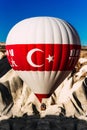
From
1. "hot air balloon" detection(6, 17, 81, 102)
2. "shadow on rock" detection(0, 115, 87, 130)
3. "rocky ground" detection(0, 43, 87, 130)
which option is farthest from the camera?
"rocky ground" detection(0, 43, 87, 130)

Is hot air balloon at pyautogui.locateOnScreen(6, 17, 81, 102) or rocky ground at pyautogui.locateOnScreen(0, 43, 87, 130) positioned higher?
hot air balloon at pyautogui.locateOnScreen(6, 17, 81, 102)

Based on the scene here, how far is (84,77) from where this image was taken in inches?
2616

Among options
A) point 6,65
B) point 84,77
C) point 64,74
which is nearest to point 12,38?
point 64,74

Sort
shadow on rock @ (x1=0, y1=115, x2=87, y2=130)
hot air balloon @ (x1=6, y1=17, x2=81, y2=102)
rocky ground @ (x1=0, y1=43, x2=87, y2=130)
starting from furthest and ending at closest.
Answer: rocky ground @ (x1=0, y1=43, x2=87, y2=130) < shadow on rock @ (x1=0, y1=115, x2=87, y2=130) < hot air balloon @ (x1=6, y1=17, x2=81, y2=102)

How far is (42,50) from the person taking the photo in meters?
38.6

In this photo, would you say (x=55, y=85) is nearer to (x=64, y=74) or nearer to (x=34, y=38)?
(x=64, y=74)

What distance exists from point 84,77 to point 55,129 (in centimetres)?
1705

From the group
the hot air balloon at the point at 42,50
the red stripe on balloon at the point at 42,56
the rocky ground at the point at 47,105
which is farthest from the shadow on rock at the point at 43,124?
the red stripe on balloon at the point at 42,56

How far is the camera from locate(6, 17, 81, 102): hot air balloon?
3853 centimetres

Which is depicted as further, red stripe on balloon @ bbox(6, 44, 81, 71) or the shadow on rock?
the shadow on rock

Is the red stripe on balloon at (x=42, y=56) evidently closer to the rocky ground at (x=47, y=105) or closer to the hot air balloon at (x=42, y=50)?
the hot air balloon at (x=42, y=50)

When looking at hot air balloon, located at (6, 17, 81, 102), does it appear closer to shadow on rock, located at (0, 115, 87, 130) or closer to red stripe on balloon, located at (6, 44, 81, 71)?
red stripe on balloon, located at (6, 44, 81, 71)

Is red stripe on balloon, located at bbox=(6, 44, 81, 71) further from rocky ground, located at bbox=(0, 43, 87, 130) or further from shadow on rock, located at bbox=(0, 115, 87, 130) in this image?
rocky ground, located at bbox=(0, 43, 87, 130)

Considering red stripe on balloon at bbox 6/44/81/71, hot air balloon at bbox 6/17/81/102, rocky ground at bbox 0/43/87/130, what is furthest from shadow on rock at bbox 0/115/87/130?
red stripe on balloon at bbox 6/44/81/71
